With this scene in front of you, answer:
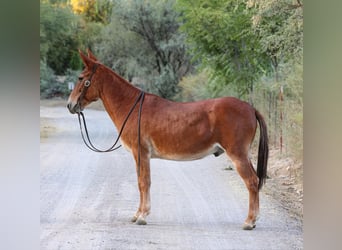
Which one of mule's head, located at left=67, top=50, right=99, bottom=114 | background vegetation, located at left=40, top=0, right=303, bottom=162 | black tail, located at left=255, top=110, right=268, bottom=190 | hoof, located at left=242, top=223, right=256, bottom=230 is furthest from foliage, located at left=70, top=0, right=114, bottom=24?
hoof, located at left=242, top=223, right=256, bottom=230

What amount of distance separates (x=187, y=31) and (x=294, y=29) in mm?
663

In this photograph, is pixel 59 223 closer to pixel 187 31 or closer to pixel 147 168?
pixel 147 168

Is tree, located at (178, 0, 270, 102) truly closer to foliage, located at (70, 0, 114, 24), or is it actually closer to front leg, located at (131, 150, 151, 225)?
foliage, located at (70, 0, 114, 24)

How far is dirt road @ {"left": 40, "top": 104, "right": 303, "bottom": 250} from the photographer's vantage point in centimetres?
294

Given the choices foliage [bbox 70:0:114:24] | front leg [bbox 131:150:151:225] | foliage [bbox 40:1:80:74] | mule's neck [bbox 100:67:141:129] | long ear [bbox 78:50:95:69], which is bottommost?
front leg [bbox 131:150:151:225]

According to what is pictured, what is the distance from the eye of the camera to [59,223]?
2982mm

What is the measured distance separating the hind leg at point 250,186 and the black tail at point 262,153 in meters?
0.03

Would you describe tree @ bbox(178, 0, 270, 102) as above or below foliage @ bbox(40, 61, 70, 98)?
above

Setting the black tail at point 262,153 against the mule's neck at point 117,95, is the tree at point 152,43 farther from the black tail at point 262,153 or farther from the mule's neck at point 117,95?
the black tail at point 262,153

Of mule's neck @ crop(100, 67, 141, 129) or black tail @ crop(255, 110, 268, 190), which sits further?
mule's neck @ crop(100, 67, 141, 129)

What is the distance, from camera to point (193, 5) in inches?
117
